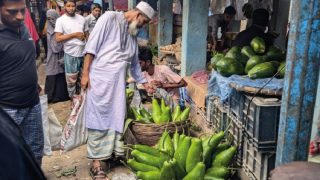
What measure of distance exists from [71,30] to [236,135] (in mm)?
4570

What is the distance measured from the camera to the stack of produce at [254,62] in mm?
3357

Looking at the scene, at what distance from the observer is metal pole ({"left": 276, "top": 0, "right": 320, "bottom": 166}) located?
2199mm

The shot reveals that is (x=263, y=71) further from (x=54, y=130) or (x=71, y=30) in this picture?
(x=71, y=30)

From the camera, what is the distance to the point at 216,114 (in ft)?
14.2

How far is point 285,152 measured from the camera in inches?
94.7

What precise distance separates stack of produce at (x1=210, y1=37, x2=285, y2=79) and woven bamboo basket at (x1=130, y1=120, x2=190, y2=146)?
35.6 inches

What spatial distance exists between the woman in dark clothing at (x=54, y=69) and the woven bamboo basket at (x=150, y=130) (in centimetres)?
384

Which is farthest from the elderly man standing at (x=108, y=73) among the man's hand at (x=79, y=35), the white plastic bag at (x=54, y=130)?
the man's hand at (x=79, y=35)

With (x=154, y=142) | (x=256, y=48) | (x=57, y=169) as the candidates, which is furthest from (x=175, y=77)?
(x=57, y=169)

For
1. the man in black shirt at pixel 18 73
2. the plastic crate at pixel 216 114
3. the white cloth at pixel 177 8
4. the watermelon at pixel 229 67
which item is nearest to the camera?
the man in black shirt at pixel 18 73

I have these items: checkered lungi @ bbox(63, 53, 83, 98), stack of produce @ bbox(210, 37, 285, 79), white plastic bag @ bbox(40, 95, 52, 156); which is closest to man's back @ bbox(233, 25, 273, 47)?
stack of produce @ bbox(210, 37, 285, 79)

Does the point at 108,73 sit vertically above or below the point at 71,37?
below

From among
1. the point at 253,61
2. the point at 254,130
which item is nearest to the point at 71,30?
the point at 253,61

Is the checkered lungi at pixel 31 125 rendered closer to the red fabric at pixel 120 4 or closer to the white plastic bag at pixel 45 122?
the white plastic bag at pixel 45 122
